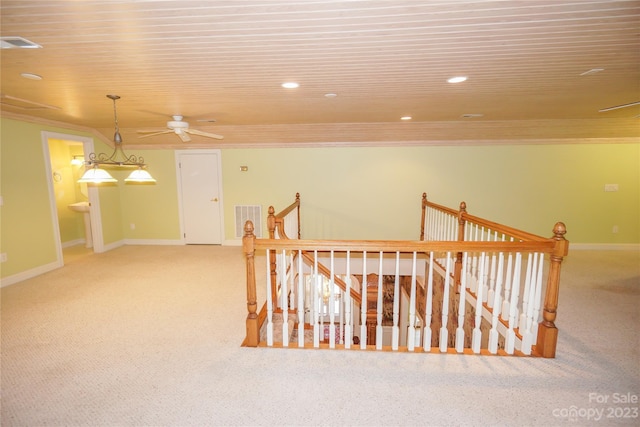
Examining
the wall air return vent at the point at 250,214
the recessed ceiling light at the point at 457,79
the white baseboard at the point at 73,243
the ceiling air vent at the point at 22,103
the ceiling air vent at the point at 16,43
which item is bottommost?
the white baseboard at the point at 73,243

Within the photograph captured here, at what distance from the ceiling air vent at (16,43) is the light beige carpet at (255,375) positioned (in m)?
2.40

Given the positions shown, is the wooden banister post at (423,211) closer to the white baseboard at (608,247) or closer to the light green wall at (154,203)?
the white baseboard at (608,247)

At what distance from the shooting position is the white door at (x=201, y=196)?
619 cm

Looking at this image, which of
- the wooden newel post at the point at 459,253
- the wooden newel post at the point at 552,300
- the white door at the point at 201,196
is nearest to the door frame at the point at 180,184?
the white door at the point at 201,196

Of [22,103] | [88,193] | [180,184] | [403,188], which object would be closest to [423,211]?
[403,188]

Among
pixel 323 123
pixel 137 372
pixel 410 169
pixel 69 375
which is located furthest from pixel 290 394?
pixel 410 169

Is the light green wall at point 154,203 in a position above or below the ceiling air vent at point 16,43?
below

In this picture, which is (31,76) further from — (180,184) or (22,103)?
(180,184)

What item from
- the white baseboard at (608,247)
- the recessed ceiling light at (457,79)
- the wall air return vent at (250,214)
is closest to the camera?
the recessed ceiling light at (457,79)

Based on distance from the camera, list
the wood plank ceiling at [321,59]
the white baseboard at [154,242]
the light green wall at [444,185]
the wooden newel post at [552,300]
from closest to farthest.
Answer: the wood plank ceiling at [321,59], the wooden newel post at [552,300], the light green wall at [444,185], the white baseboard at [154,242]

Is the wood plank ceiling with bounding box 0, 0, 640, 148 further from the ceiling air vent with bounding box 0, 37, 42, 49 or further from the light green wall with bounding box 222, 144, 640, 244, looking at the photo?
the light green wall with bounding box 222, 144, 640, 244

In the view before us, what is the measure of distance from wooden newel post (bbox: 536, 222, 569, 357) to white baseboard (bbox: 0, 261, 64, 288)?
6.48 metres

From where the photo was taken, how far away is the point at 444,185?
5.95m

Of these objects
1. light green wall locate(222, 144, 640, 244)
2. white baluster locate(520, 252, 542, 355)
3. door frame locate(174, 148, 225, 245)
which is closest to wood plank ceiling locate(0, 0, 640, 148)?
light green wall locate(222, 144, 640, 244)
